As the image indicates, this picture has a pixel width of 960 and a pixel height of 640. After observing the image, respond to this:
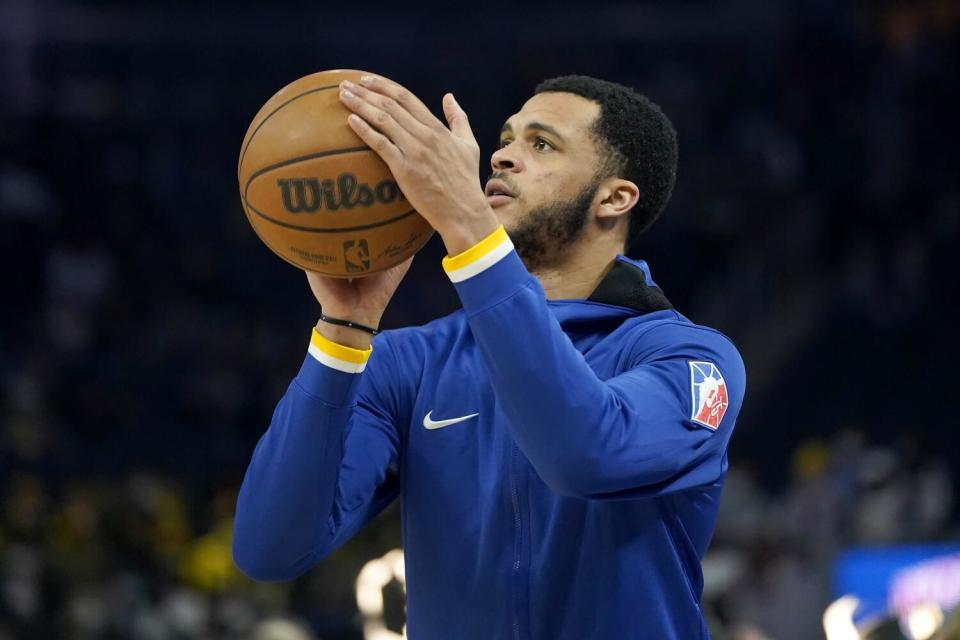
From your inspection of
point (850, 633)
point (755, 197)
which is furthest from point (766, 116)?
point (850, 633)

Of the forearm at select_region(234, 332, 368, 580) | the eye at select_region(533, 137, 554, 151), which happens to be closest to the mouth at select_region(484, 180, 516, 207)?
the eye at select_region(533, 137, 554, 151)

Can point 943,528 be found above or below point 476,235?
below

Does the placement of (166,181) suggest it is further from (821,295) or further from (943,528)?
(943,528)

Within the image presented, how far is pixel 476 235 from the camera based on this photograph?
2.30m

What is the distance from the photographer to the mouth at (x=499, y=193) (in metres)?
2.76

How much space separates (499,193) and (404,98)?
436mm

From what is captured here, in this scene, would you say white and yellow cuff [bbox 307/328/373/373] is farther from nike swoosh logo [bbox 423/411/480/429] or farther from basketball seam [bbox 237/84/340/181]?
basketball seam [bbox 237/84/340/181]

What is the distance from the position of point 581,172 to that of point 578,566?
801 millimetres

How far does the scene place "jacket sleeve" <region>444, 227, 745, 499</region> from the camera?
7.32ft

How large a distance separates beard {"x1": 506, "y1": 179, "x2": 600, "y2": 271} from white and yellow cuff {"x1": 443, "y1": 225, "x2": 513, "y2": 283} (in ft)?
1.46

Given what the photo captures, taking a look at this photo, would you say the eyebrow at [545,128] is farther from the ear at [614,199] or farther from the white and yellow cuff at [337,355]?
the white and yellow cuff at [337,355]

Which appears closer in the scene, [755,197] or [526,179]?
[526,179]

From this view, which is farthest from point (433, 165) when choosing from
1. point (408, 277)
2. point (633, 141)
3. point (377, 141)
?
point (408, 277)

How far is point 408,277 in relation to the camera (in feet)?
43.9
